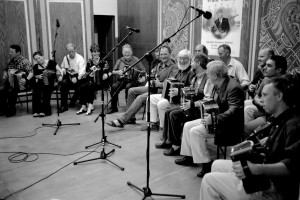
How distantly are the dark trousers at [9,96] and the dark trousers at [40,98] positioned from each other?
15.0 inches

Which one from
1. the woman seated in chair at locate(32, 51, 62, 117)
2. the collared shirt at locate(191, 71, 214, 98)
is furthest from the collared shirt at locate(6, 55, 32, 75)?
the collared shirt at locate(191, 71, 214, 98)

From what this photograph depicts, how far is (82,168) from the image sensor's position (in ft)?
11.5

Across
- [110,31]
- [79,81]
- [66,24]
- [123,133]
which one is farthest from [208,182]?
[110,31]

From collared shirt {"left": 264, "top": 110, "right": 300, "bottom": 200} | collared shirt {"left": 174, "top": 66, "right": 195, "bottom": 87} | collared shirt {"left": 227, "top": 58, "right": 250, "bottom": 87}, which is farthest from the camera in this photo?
collared shirt {"left": 227, "top": 58, "right": 250, "bottom": 87}

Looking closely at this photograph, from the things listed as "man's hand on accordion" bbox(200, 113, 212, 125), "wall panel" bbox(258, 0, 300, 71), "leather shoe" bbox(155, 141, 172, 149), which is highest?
"wall panel" bbox(258, 0, 300, 71)

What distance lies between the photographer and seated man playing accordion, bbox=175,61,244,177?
120 inches

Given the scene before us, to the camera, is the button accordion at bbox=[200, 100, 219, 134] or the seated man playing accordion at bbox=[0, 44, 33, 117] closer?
the button accordion at bbox=[200, 100, 219, 134]

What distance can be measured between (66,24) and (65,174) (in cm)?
460

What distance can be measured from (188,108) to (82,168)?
4.83 feet

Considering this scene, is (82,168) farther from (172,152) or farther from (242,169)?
(242,169)

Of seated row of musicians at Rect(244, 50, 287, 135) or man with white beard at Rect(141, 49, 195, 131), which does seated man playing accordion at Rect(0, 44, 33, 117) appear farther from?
seated row of musicians at Rect(244, 50, 287, 135)

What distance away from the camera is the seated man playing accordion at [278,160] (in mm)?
1729

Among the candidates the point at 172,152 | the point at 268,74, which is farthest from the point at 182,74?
the point at 268,74

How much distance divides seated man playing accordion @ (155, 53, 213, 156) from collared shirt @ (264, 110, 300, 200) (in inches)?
68.8
